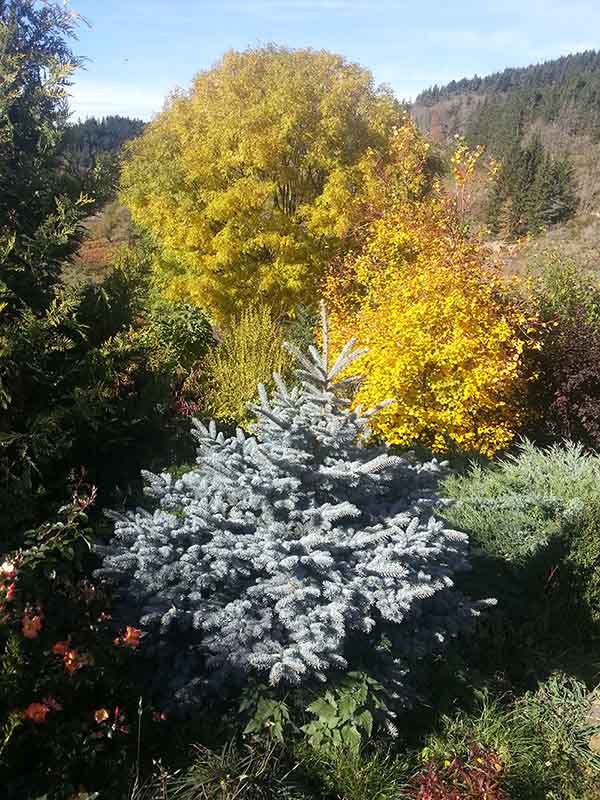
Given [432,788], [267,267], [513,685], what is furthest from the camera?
[267,267]

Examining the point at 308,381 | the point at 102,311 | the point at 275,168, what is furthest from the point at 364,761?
the point at 275,168

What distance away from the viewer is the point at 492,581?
5.04m

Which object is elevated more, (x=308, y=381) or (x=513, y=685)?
(x=308, y=381)

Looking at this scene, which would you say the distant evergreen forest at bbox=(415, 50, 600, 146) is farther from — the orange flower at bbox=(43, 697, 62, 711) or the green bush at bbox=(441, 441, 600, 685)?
the orange flower at bbox=(43, 697, 62, 711)

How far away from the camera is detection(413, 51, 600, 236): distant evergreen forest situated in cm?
3375

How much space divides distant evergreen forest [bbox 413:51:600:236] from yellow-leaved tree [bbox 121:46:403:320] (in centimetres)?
914

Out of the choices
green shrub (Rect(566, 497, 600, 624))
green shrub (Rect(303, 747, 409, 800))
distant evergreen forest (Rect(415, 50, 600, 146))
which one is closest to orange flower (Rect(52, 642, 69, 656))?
green shrub (Rect(303, 747, 409, 800))

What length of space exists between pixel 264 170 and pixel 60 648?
9344mm

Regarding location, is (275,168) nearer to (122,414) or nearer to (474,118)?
(122,414)

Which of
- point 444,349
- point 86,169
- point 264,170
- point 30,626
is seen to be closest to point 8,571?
point 30,626

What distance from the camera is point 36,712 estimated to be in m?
2.82

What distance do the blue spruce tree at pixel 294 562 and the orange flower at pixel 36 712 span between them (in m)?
0.72

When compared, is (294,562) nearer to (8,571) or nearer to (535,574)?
(8,571)

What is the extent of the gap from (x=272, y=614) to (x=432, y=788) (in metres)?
1.22
